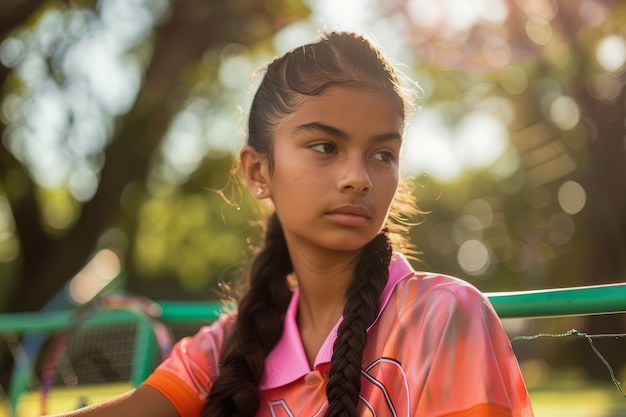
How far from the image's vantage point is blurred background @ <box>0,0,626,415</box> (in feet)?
38.3

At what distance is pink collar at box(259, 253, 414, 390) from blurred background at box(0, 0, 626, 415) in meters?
6.02

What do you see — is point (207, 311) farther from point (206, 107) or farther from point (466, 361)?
point (206, 107)

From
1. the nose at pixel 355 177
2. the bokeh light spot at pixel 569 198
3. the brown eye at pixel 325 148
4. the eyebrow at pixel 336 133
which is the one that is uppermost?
the eyebrow at pixel 336 133

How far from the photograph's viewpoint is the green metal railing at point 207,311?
179cm

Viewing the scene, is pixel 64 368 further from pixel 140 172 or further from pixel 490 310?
pixel 140 172

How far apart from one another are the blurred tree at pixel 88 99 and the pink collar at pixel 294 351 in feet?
30.9

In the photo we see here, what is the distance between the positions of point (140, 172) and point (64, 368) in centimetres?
849

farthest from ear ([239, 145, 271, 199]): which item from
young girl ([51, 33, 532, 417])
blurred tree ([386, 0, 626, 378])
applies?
blurred tree ([386, 0, 626, 378])

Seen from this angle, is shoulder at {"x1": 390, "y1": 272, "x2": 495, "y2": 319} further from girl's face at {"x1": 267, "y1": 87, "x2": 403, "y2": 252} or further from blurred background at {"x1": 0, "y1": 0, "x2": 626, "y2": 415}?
blurred background at {"x1": 0, "y1": 0, "x2": 626, "y2": 415}

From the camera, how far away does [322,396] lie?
6.26 feet

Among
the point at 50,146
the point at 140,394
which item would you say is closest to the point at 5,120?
the point at 50,146

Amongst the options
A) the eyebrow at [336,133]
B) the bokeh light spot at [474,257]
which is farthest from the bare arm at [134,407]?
the bokeh light spot at [474,257]

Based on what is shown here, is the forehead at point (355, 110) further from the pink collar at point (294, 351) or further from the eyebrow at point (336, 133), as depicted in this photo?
the pink collar at point (294, 351)

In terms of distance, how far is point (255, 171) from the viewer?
2.23 meters
